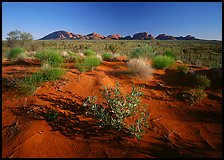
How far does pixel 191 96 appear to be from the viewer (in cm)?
488

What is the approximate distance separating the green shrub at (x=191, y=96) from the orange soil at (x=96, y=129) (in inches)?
5.4

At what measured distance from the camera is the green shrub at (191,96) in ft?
15.7

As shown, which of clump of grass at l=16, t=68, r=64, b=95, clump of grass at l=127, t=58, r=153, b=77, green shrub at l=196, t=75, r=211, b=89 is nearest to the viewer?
clump of grass at l=16, t=68, r=64, b=95

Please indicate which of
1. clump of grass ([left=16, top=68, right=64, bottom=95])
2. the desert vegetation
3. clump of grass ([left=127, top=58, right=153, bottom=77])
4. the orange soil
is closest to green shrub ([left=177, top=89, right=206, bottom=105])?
the desert vegetation

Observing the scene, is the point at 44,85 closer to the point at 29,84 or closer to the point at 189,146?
the point at 29,84

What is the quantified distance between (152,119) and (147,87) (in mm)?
1862

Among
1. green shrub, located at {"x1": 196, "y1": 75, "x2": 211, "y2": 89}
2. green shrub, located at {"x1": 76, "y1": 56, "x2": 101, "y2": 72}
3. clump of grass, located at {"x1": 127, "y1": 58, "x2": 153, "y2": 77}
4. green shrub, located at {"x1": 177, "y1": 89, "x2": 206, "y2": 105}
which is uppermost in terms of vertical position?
green shrub, located at {"x1": 76, "y1": 56, "x2": 101, "y2": 72}

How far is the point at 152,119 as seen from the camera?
401cm

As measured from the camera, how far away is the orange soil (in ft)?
10.2

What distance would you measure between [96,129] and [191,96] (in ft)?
8.89

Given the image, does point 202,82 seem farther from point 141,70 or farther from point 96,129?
point 96,129

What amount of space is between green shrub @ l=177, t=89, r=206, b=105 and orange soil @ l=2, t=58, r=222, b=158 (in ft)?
0.45

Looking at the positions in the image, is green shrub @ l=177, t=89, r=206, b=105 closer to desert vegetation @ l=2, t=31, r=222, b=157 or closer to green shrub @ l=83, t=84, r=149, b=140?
desert vegetation @ l=2, t=31, r=222, b=157

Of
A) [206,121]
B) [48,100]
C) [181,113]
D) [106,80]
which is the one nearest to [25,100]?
[48,100]
